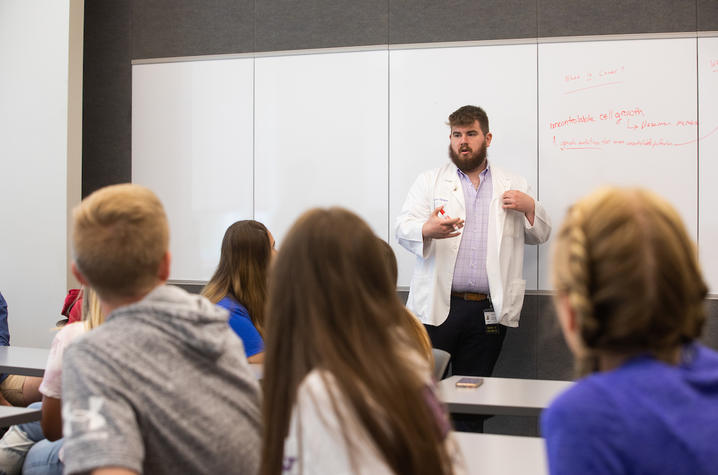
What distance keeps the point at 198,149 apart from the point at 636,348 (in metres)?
4.45

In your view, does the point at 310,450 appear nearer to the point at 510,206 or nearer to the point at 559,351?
the point at 510,206

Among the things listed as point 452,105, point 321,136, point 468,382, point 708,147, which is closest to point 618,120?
point 708,147

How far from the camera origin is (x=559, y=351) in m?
4.43

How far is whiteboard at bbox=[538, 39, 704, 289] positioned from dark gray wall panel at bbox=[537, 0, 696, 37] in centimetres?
8

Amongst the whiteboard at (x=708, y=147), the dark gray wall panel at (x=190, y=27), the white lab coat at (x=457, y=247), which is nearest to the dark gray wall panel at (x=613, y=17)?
the whiteboard at (x=708, y=147)

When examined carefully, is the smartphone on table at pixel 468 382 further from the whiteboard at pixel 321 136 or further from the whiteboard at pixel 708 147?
the whiteboard at pixel 708 147

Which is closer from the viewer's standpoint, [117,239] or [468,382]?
[117,239]

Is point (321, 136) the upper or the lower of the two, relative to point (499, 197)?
upper

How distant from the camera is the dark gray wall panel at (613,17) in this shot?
4.25m

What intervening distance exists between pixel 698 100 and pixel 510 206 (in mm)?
1303

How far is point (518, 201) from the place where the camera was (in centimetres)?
403

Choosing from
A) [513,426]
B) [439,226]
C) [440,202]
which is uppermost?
[440,202]

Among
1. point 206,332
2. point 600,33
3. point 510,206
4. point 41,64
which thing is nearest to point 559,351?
point 510,206

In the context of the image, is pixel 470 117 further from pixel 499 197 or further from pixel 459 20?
pixel 459 20
